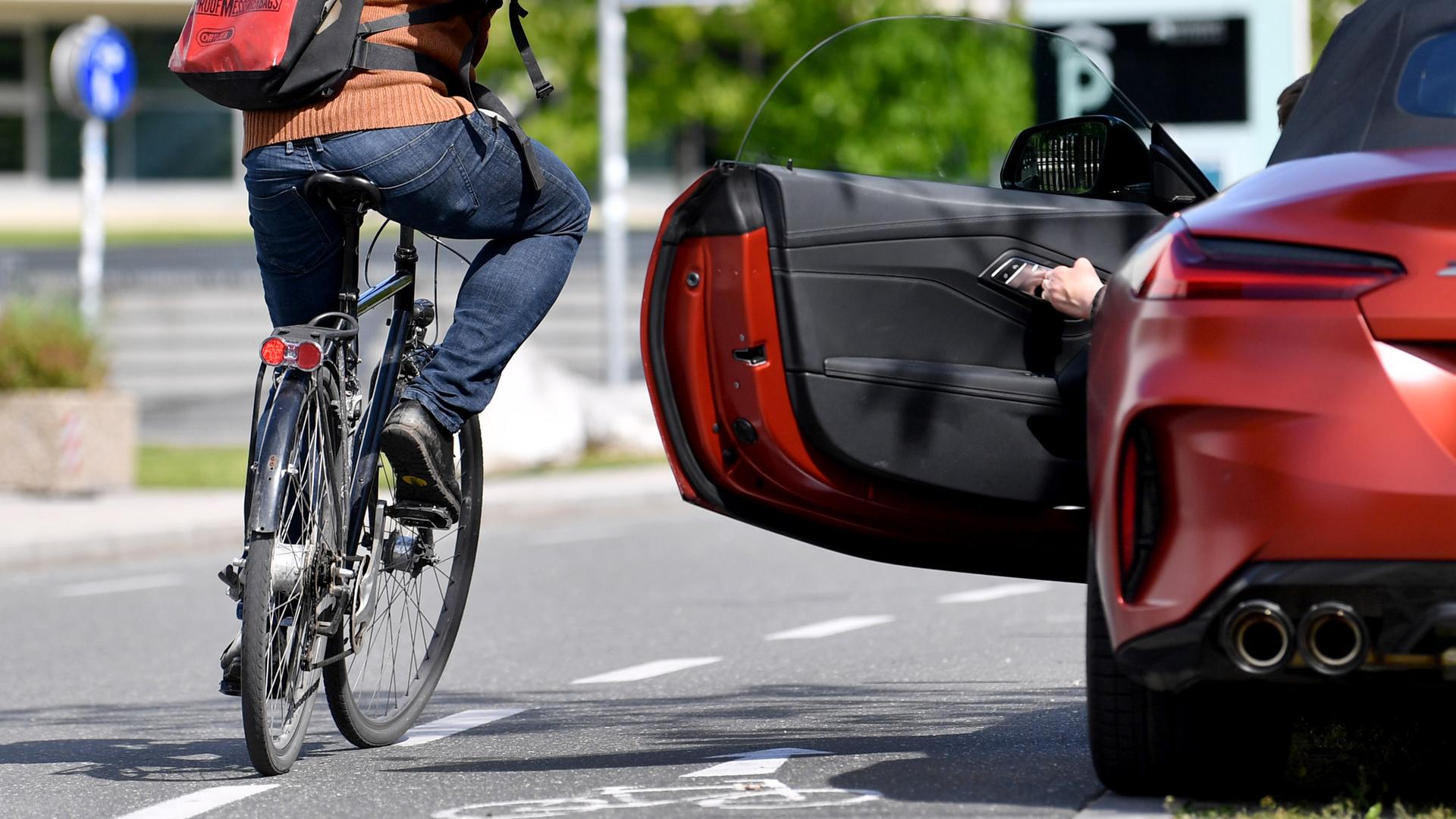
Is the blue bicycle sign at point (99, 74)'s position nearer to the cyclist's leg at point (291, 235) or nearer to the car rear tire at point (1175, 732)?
the cyclist's leg at point (291, 235)

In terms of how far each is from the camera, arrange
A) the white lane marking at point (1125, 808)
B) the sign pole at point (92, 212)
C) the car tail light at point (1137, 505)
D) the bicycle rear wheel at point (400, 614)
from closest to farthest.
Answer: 1. the car tail light at point (1137, 505)
2. the white lane marking at point (1125, 808)
3. the bicycle rear wheel at point (400, 614)
4. the sign pole at point (92, 212)

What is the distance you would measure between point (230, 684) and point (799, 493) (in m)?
1.21

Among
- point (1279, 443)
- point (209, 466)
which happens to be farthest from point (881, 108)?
point (1279, 443)

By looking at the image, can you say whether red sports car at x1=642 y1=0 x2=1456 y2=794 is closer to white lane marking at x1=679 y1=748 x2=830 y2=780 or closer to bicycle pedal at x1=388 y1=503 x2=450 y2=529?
white lane marking at x1=679 y1=748 x2=830 y2=780

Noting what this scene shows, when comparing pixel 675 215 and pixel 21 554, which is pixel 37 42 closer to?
pixel 21 554

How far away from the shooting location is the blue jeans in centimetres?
475

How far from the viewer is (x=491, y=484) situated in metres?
16.4

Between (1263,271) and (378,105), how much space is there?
1924 millimetres

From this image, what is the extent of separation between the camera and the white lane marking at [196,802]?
4.67 m

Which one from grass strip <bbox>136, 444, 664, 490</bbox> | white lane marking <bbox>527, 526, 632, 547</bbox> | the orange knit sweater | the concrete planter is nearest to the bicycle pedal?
the orange knit sweater

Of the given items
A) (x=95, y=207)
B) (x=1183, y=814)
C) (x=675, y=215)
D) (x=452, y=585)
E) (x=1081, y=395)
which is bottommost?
(x=1183, y=814)

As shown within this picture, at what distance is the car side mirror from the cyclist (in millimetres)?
991

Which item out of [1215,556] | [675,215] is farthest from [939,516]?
[1215,556]

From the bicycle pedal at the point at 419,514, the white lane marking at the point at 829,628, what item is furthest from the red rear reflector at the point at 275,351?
the white lane marking at the point at 829,628
